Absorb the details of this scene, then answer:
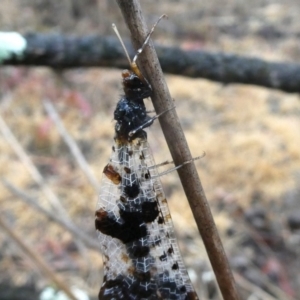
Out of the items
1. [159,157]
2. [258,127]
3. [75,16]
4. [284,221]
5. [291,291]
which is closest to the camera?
[291,291]

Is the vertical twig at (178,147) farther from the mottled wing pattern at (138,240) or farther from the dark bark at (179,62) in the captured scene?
the dark bark at (179,62)

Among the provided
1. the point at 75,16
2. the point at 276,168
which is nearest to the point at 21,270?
the point at 276,168

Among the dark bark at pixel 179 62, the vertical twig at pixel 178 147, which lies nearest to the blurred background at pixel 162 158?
the dark bark at pixel 179 62

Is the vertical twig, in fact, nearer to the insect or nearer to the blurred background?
the insect

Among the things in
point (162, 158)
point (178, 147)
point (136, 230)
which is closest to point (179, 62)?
point (162, 158)

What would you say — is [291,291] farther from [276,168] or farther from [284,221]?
[276,168]
